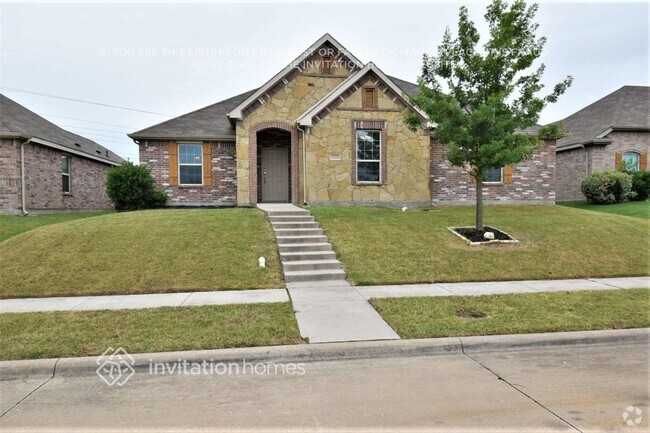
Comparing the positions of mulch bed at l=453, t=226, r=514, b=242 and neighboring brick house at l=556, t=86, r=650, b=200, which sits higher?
neighboring brick house at l=556, t=86, r=650, b=200

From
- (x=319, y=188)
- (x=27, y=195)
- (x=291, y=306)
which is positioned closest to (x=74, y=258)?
(x=291, y=306)

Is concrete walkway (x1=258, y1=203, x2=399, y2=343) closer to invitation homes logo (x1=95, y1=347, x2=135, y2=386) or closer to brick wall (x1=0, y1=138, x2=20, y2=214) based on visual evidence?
invitation homes logo (x1=95, y1=347, x2=135, y2=386)

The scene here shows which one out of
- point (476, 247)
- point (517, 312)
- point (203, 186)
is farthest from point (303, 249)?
point (203, 186)

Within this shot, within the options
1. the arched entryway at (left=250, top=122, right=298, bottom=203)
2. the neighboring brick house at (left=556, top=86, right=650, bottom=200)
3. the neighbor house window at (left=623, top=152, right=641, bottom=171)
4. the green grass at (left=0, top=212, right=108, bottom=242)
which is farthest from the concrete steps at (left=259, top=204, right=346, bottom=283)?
the neighbor house window at (left=623, top=152, right=641, bottom=171)

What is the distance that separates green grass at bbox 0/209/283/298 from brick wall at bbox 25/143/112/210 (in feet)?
22.4

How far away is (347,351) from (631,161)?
74.4ft

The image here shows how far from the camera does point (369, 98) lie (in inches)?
577

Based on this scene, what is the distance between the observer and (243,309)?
6094 millimetres

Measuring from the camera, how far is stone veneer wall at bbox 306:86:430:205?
14422 millimetres

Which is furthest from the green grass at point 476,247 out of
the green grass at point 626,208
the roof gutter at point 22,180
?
the roof gutter at point 22,180

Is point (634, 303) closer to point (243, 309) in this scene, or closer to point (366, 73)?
point (243, 309)

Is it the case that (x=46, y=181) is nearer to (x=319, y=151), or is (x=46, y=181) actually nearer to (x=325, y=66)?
(x=319, y=151)

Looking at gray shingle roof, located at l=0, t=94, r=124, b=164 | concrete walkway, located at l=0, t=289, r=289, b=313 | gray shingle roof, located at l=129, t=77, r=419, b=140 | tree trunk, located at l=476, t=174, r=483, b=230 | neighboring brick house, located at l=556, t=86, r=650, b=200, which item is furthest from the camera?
neighboring brick house, located at l=556, t=86, r=650, b=200

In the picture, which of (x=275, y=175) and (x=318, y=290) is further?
(x=275, y=175)
